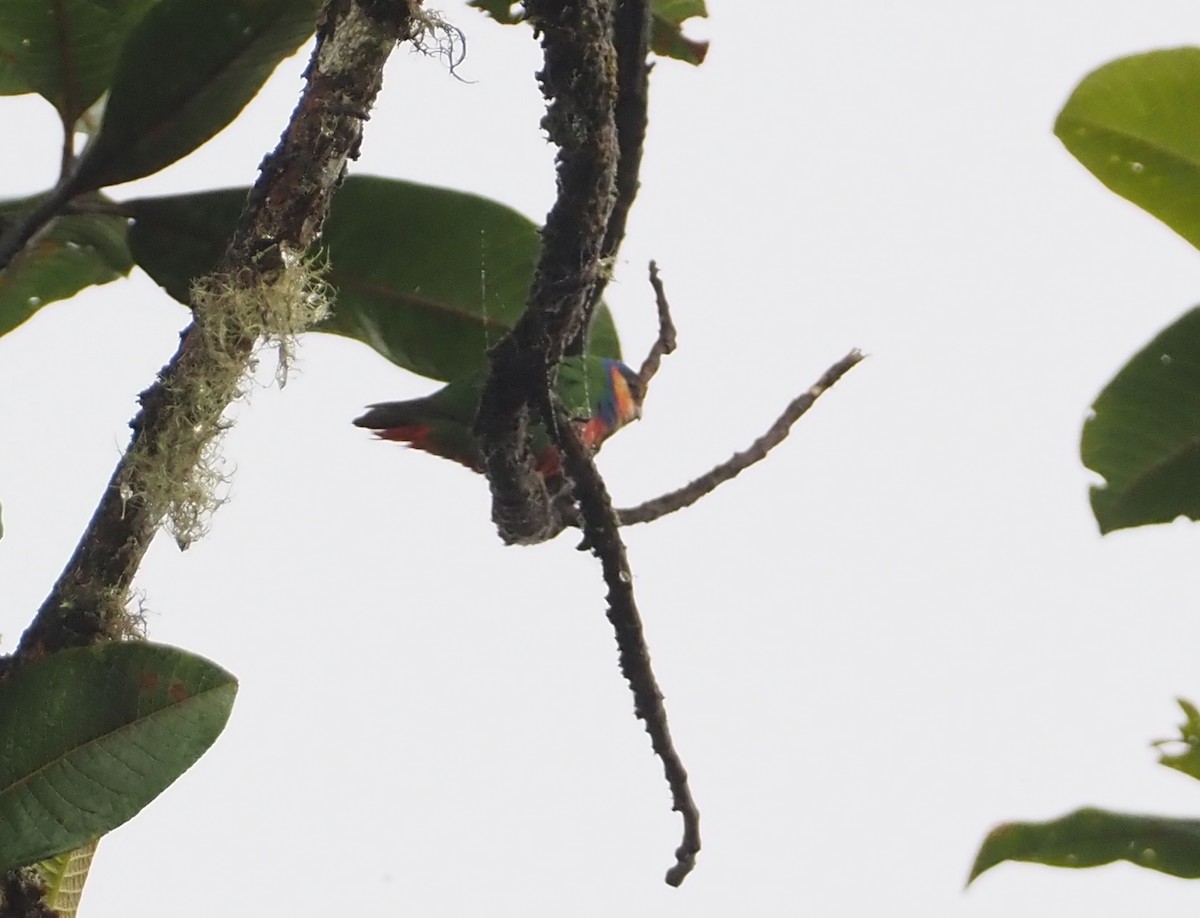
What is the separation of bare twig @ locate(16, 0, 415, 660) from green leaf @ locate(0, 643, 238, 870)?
0.05 meters

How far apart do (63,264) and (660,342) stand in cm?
105

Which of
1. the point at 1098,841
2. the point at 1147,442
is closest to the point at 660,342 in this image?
the point at 1147,442

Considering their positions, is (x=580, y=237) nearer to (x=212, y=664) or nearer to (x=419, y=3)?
(x=419, y=3)

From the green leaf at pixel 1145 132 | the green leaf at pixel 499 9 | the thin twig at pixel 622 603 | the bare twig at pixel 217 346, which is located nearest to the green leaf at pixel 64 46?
the green leaf at pixel 499 9

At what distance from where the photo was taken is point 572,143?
1.41 metres

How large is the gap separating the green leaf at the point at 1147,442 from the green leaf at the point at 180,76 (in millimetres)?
1458

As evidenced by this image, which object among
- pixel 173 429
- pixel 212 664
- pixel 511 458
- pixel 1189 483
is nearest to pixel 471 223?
pixel 511 458

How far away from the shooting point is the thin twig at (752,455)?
81.2 inches

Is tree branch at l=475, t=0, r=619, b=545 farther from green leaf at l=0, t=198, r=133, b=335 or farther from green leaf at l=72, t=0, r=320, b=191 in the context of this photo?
green leaf at l=0, t=198, r=133, b=335

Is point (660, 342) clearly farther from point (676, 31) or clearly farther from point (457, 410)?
point (457, 410)

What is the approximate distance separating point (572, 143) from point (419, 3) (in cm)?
31

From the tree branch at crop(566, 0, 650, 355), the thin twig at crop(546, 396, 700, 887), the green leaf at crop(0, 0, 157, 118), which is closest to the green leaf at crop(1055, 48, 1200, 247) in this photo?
Result: the tree branch at crop(566, 0, 650, 355)

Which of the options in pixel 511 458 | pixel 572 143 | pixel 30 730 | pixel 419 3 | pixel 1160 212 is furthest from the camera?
pixel 1160 212

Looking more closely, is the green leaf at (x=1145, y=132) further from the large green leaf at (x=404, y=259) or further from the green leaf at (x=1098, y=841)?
the green leaf at (x=1098, y=841)
